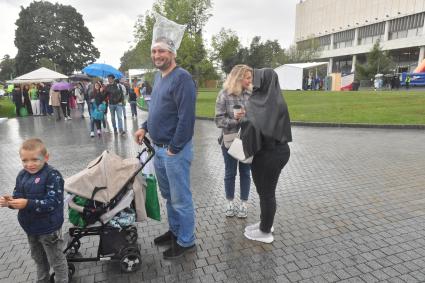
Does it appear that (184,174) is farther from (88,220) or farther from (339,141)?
(339,141)

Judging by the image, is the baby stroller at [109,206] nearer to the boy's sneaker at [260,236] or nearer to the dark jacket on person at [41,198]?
the dark jacket on person at [41,198]

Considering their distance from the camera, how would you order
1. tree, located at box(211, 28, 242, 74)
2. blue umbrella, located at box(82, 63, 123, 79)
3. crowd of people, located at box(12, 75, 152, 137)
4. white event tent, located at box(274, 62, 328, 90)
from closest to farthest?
crowd of people, located at box(12, 75, 152, 137), blue umbrella, located at box(82, 63, 123, 79), tree, located at box(211, 28, 242, 74), white event tent, located at box(274, 62, 328, 90)

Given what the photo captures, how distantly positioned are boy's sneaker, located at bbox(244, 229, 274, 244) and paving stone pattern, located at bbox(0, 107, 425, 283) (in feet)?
0.21

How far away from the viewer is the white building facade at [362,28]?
55.2m

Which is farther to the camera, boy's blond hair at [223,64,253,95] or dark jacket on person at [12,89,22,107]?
dark jacket on person at [12,89,22,107]

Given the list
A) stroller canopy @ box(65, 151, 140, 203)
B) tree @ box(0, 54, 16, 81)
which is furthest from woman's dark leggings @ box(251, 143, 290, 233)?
tree @ box(0, 54, 16, 81)

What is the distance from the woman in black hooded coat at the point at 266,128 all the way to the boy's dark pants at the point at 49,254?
1913 millimetres

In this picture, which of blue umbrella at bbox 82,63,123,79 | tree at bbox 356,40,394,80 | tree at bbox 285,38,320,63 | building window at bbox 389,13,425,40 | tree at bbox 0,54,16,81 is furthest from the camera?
tree at bbox 0,54,16,81

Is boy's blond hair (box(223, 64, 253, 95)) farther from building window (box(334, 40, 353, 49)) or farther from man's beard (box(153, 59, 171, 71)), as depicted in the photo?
building window (box(334, 40, 353, 49))

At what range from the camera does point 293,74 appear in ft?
126

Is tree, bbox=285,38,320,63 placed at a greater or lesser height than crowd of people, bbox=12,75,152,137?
greater

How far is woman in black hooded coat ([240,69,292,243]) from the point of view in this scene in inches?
129

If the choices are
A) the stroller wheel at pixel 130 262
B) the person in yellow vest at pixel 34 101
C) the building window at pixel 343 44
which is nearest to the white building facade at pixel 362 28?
the building window at pixel 343 44

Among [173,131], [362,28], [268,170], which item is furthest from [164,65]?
[362,28]
